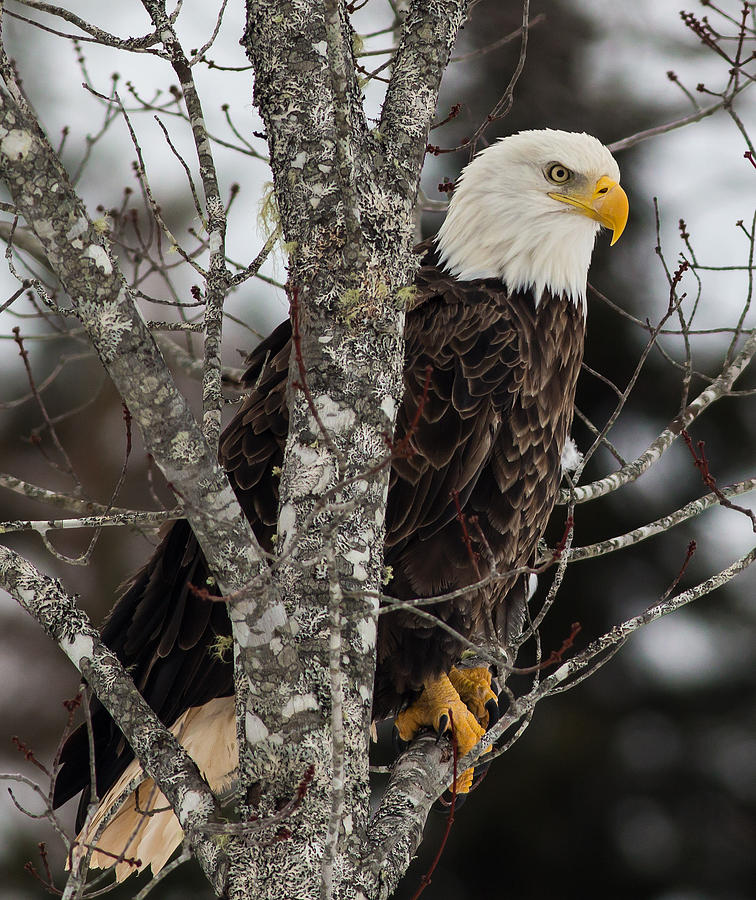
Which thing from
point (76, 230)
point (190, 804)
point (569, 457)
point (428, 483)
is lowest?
point (190, 804)

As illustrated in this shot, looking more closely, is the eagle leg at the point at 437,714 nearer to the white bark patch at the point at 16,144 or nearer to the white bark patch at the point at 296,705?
the white bark patch at the point at 296,705

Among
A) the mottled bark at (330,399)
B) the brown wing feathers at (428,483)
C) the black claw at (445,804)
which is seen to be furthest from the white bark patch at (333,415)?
the black claw at (445,804)

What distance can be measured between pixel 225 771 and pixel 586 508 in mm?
4206

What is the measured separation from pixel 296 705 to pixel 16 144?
1035 millimetres

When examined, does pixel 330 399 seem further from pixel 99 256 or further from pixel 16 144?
pixel 16 144

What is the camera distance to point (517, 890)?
24.1 feet

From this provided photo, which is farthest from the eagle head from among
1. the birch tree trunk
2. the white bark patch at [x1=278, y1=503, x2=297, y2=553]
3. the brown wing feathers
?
the white bark patch at [x1=278, y1=503, x2=297, y2=553]

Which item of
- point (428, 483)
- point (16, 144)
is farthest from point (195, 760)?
point (16, 144)

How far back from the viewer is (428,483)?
3.15 meters

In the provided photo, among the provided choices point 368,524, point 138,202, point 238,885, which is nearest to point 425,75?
point 368,524

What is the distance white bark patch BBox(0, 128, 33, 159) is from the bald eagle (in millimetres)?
1406

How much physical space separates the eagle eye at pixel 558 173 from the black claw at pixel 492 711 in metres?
1.72

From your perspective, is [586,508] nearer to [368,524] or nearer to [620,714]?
[620,714]

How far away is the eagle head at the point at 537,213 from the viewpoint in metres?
3.52
